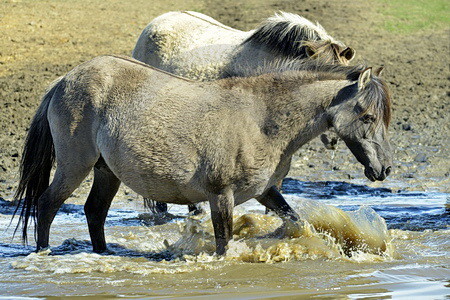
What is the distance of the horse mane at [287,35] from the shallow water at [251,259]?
1.39 meters

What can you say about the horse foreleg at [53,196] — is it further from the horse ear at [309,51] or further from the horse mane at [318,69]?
the horse ear at [309,51]

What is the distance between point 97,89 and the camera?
6.02 m

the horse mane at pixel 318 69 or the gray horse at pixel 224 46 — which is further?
the gray horse at pixel 224 46

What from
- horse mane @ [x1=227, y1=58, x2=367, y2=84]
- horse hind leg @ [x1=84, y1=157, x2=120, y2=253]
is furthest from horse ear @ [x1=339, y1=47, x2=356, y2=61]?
horse hind leg @ [x1=84, y1=157, x2=120, y2=253]

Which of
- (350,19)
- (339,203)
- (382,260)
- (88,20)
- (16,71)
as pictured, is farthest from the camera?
(350,19)

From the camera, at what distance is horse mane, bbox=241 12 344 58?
7.13 meters

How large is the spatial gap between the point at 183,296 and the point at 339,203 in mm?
3854

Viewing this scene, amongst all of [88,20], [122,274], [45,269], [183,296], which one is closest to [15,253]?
[45,269]

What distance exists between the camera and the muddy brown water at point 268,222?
529cm

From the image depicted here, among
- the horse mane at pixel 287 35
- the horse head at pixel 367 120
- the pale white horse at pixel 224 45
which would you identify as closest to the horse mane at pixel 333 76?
the horse head at pixel 367 120

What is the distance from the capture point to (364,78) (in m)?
5.55

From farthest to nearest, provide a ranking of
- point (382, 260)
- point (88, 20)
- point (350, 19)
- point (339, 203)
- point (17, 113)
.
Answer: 1. point (350, 19)
2. point (88, 20)
3. point (17, 113)
4. point (339, 203)
5. point (382, 260)

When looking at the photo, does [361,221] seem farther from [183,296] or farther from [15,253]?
[15,253]

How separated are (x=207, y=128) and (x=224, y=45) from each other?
2.38 metres
